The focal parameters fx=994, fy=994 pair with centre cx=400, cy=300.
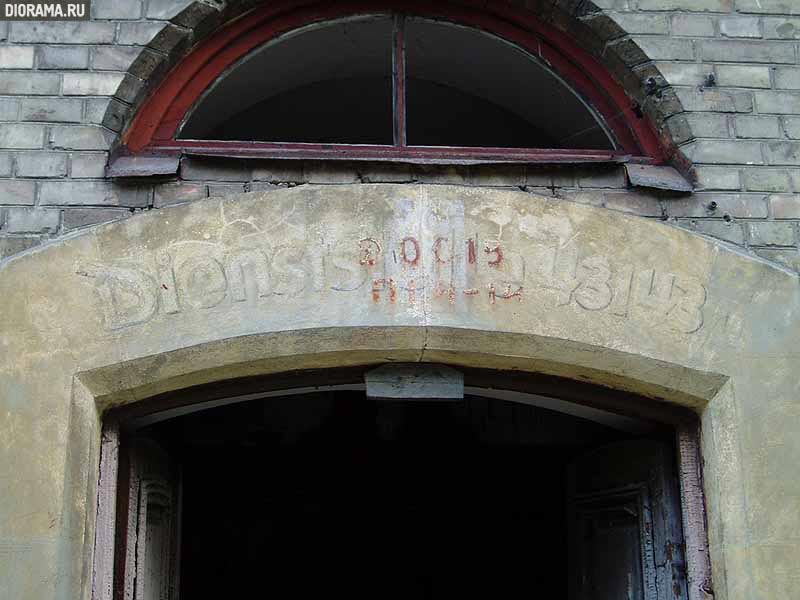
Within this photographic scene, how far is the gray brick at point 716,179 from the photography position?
3355 mm

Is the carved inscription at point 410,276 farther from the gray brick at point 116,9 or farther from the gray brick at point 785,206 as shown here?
the gray brick at point 116,9

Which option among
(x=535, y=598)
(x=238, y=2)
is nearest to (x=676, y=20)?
(x=238, y=2)

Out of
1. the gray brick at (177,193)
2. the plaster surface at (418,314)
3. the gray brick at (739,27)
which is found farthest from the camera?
the gray brick at (739,27)

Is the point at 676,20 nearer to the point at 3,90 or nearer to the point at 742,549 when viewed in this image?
the point at 742,549

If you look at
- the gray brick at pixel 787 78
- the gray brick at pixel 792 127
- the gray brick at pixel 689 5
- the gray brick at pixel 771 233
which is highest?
the gray brick at pixel 689 5

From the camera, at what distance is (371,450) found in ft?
18.3

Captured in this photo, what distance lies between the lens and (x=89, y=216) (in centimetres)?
314

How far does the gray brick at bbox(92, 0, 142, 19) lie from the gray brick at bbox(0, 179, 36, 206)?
0.63 metres

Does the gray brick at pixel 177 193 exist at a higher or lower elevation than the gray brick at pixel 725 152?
lower

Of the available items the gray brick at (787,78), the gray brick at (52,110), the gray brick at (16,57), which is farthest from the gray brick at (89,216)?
the gray brick at (787,78)

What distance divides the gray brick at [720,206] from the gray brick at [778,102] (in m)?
0.33

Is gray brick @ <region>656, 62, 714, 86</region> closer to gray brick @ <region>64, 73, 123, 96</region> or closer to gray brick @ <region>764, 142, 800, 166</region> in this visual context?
gray brick @ <region>764, 142, 800, 166</region>

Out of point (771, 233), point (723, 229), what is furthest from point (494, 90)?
point (771, 233)

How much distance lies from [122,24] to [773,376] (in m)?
2.41
